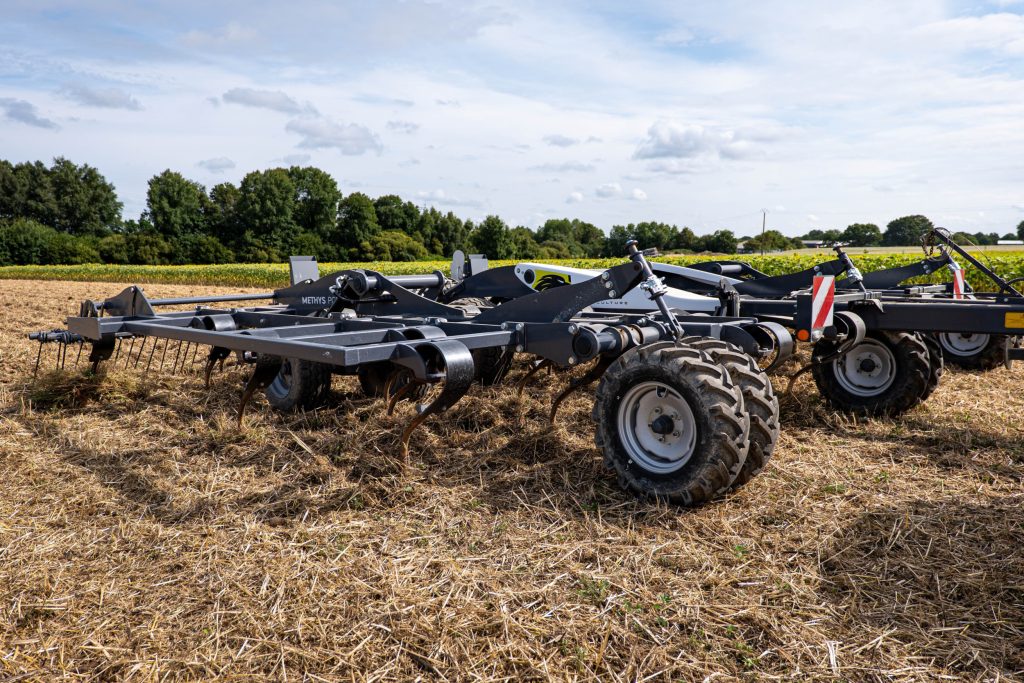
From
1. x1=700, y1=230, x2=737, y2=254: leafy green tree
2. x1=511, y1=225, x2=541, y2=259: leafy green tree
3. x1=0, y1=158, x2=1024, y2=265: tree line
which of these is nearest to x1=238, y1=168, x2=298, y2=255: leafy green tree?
x1=0, y1=158, x2=1024, y2=265: tree line

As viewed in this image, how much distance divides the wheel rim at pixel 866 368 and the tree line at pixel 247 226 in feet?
110

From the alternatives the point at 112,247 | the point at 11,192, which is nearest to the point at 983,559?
the point at 112,247

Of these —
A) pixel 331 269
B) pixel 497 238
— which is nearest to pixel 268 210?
pixel 497 238

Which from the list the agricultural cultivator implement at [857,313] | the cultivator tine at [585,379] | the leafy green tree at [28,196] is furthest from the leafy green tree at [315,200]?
the cultivator tine at [585,379]

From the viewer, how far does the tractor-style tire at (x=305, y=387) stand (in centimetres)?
587

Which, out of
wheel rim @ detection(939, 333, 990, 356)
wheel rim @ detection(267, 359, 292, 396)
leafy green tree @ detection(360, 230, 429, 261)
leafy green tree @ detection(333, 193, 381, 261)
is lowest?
wheel rim @ detection(267, 359, 292, 396)

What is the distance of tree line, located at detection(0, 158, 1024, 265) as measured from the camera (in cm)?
5112

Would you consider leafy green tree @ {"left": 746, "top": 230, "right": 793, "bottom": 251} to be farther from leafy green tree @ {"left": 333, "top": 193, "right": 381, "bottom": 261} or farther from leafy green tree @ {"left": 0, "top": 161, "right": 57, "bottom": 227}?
leafy green tree @ {"left": 0, "top": 161, "right": 57, "bottom": 227}

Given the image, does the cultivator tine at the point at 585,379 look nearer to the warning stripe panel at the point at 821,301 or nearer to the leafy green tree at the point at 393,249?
the warning stripe panel at the point at 821,301

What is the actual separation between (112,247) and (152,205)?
40.9 feet

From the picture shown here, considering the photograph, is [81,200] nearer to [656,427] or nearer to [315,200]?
[315,200]

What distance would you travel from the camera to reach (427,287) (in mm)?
7434

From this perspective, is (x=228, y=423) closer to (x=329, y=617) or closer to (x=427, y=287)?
(x=427, y=287)

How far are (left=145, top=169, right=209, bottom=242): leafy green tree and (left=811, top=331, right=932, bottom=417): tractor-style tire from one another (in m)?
61.4
